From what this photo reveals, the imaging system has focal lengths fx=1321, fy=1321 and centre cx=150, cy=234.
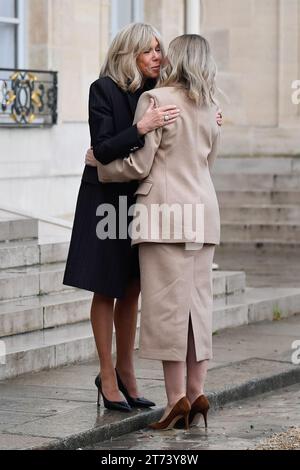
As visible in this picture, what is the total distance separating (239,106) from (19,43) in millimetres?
6664

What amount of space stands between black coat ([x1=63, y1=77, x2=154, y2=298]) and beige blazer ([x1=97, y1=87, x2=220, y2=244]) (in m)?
0.13

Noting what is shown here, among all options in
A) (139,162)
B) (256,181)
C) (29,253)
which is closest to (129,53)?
(139,162)

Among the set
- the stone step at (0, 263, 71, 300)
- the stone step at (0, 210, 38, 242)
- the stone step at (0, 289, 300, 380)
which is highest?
the stone step at (0, 210, 38, 242)

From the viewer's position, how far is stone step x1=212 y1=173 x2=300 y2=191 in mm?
18203

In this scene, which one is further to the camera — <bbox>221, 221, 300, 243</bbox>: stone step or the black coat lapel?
<bbox>221, 221, 300, 243</bbox>: stone step

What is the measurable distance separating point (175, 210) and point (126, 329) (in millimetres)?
784

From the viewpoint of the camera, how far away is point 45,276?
959 centimetres

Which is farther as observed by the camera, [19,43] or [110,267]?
[19,43]

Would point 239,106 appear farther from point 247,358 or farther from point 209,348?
point 209,348

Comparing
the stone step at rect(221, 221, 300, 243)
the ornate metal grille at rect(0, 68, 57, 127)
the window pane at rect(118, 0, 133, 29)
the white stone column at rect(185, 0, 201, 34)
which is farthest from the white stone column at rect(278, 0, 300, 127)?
the ornate metal grille at rect(0, 68, 57, 127)

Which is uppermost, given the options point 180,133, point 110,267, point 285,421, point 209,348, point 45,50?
point 45,50

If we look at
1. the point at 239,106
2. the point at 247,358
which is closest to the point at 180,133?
the point at 247,358

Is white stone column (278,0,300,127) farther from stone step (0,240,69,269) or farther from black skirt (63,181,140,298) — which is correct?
black skirt (63,181,140,298)
